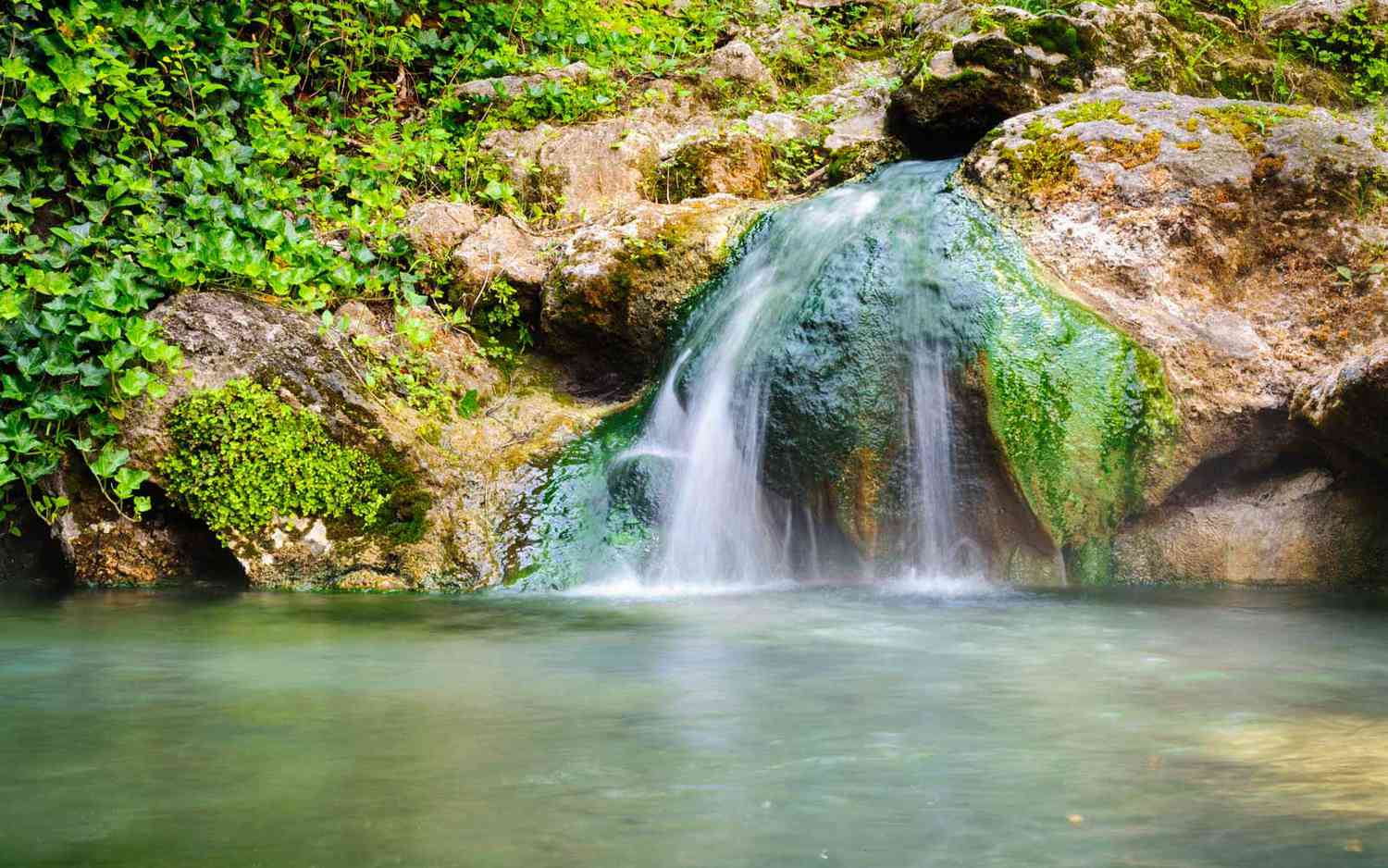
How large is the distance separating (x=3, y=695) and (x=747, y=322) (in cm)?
394

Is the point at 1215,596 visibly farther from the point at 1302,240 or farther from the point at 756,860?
the point at 756,860

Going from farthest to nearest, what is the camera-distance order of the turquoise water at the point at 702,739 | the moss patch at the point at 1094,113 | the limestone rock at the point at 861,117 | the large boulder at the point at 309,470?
the limestone rock at the point at 861,117
the moss patch at the point at 1094,113
the large boulder at the point at 309,470
the turquoise water at the point at 702,739

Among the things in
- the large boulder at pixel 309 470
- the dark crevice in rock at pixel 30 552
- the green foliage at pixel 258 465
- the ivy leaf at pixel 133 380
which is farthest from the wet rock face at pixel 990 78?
the dark crevice in rock at pixel 30 552

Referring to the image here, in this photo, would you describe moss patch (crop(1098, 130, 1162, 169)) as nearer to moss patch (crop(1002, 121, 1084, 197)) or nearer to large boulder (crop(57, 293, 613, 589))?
moss patch (crop(1002, 121, 1084, 197))

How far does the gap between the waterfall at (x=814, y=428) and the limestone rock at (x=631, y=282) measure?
60 cm

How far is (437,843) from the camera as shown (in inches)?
81.0

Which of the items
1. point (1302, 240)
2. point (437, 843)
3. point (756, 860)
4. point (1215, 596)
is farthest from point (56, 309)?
point (1302, 240)

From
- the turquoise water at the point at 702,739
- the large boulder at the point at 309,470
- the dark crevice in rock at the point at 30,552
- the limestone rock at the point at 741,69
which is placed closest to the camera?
the turquoise water at the point at 702,739

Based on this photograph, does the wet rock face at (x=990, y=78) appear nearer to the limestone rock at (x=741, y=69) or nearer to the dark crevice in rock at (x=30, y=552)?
the limestone rock at (x=741, y=69)

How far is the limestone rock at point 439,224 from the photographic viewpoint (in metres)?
7.09

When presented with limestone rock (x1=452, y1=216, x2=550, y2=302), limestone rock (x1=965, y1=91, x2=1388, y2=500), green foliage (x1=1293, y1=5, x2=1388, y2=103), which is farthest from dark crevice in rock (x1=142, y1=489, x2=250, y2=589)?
green foliage (x1=1293, y1=5, x2=1388, y2=103)

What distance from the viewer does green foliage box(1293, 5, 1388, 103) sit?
8.05m

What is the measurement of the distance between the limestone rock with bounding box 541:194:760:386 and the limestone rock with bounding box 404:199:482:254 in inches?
27.2

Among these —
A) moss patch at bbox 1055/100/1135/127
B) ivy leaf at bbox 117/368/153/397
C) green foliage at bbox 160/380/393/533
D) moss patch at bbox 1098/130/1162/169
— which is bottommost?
green foliage at bbox 160/380/393/533
